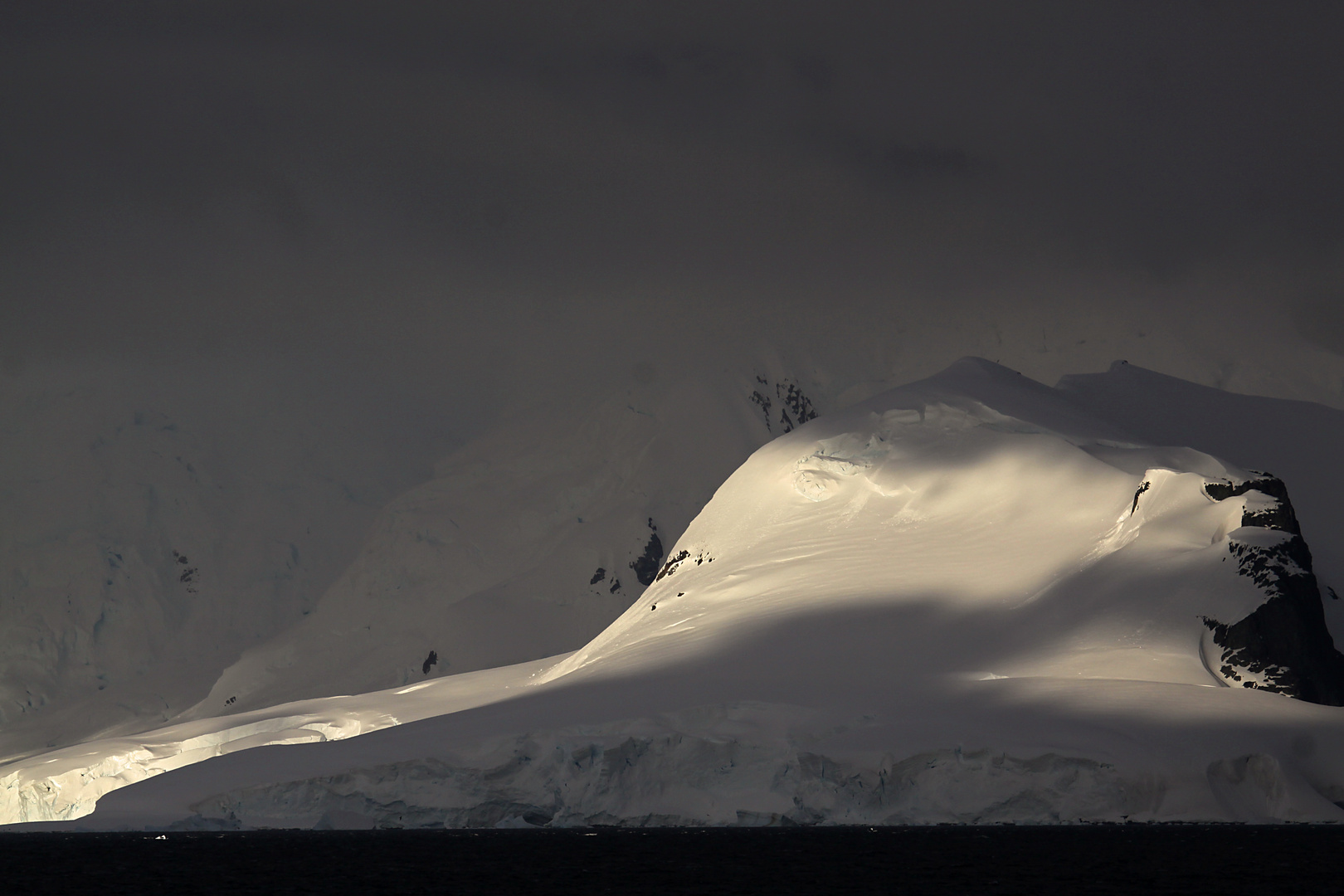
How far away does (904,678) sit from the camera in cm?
8975

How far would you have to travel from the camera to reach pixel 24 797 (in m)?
105

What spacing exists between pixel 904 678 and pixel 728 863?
31.3 meters

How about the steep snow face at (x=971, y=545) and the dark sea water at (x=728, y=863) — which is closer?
the dark sea water at (x=728, y=863)

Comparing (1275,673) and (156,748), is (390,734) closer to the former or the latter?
(156,748)

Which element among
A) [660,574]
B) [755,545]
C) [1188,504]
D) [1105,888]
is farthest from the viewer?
[660,574]

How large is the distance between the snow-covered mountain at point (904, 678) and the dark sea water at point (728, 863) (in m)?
2.21

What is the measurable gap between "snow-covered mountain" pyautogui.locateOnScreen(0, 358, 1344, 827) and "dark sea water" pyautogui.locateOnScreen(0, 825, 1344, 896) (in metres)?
2.21

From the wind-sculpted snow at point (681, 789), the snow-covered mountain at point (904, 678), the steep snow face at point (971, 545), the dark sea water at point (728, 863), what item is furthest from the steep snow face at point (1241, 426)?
the wind-sculpted snow at point (681, 789)

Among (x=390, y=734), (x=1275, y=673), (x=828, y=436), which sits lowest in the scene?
(x=1275, y=673)

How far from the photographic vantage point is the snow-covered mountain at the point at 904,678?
2955 inches

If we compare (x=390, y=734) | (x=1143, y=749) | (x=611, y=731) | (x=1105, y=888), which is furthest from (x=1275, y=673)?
(x=390, y=734)

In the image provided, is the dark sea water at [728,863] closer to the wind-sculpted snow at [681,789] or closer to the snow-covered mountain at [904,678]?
the wind-sculpted snow at [681,789]

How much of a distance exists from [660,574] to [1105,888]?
3160 inches

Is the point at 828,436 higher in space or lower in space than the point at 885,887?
higher
